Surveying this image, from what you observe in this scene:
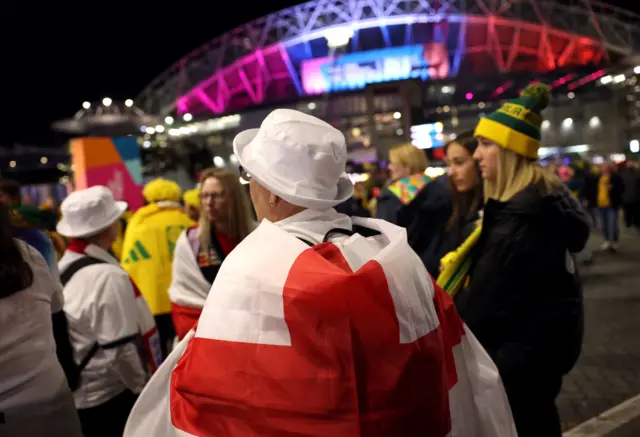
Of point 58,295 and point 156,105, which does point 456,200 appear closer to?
point 58,295

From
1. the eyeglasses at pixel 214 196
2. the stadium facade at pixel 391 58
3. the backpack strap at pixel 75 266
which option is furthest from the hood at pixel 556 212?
the stadium facade at pixel 391 58

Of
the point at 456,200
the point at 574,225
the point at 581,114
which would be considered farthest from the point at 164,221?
the point at 581,114

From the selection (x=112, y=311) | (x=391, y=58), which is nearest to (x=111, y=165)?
(x=112, y=311)

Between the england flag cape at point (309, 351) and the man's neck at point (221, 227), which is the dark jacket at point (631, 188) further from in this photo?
the england flag cape at point (309, 351)

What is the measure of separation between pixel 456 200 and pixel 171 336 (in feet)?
11.5

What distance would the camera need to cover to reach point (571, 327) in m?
2.87

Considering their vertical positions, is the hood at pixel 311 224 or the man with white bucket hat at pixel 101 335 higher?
the hood at pixel 311 224

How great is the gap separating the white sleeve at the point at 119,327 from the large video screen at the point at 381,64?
49.2 metres

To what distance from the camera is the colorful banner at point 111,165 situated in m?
8.86

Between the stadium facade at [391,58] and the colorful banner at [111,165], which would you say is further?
the stadium facade at [391,58]

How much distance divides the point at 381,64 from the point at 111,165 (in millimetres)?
46212

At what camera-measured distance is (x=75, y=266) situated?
3332mm

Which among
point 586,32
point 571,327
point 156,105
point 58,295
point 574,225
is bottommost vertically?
point 571,327

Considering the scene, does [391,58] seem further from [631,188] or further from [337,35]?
[631,188]
